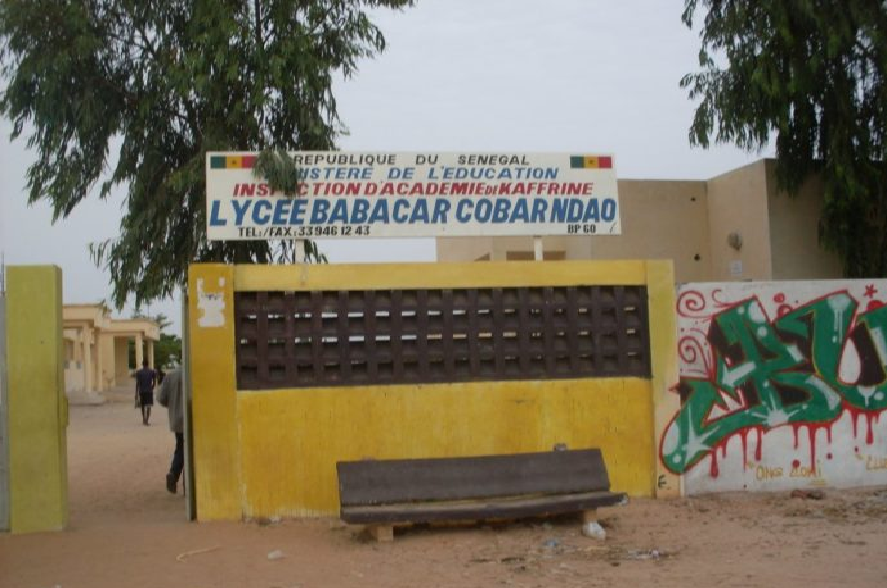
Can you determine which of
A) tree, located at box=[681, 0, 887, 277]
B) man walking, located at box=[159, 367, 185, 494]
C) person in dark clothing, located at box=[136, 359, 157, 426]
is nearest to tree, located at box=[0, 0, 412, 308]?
man walking, located at box=[159, 367, 185, 494]

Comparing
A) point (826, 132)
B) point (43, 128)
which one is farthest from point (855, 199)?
point (43, 128)

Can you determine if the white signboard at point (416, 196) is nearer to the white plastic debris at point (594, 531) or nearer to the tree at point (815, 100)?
the white plastic debris at point (594, 531)

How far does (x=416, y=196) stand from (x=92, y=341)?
121ft

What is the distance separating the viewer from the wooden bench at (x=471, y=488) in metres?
8.21

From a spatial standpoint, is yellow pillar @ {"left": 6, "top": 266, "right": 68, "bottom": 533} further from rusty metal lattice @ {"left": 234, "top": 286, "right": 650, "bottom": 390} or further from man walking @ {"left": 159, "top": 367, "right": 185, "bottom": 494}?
man walking @ {"left": 159, "top": 367, "right": 185, "bottom": 494}

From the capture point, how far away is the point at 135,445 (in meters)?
19.1

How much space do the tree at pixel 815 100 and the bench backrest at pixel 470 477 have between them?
31.4 ft

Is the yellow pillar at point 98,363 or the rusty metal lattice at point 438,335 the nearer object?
the rusty metal lattice at point 438,335

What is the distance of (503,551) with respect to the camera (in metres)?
7.86

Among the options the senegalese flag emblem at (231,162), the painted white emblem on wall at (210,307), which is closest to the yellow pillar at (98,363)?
the senegalese flag emblem at (231,162)

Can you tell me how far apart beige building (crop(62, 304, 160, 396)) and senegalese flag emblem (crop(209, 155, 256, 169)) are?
23.3m

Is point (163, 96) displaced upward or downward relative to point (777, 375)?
upward

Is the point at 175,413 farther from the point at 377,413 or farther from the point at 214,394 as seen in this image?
the point at 377,413

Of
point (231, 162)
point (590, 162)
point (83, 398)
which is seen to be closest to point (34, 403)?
point (231, 162)
